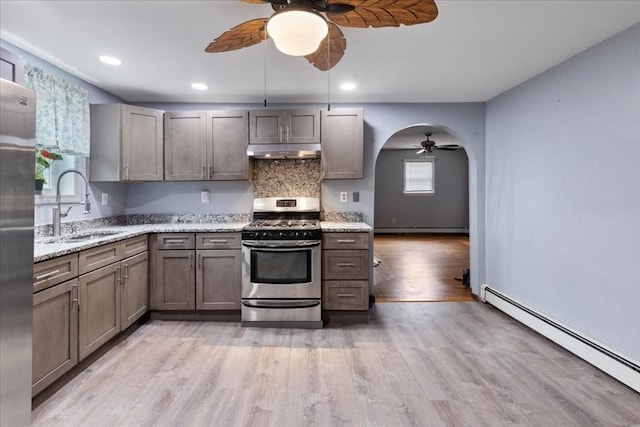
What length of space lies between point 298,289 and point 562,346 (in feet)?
7.27

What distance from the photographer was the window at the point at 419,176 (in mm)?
9789

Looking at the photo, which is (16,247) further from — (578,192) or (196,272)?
(578,192)

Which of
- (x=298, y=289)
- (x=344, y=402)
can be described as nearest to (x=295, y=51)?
(x=344, y=402)

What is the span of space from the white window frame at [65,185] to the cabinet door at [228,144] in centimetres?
117

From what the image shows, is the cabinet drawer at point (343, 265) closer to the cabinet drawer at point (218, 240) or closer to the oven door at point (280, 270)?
the oven door at point (280, 270)

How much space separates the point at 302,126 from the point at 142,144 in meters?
1.63

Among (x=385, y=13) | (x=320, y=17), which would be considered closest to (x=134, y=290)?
(x=320, y=17)

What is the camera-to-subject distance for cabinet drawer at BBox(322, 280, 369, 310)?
3.29m

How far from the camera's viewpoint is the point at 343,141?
→ 3.62 meters

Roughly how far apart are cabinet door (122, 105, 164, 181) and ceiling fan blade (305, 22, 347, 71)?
218 centimetres

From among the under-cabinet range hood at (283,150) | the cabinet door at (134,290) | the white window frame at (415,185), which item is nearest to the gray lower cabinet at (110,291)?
the cabinet door at (134,290)

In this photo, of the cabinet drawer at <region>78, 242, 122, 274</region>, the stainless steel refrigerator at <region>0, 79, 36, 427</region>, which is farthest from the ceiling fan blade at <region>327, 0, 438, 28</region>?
the cabinet drawer at <region>78, 242, 122, 274</region>

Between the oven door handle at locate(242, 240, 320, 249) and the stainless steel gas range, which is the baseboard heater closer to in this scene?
the stainless steel gas range

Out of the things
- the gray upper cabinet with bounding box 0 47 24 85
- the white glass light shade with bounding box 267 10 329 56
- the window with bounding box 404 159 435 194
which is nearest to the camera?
the white glass light shade with bounding box 267 10 329 56
